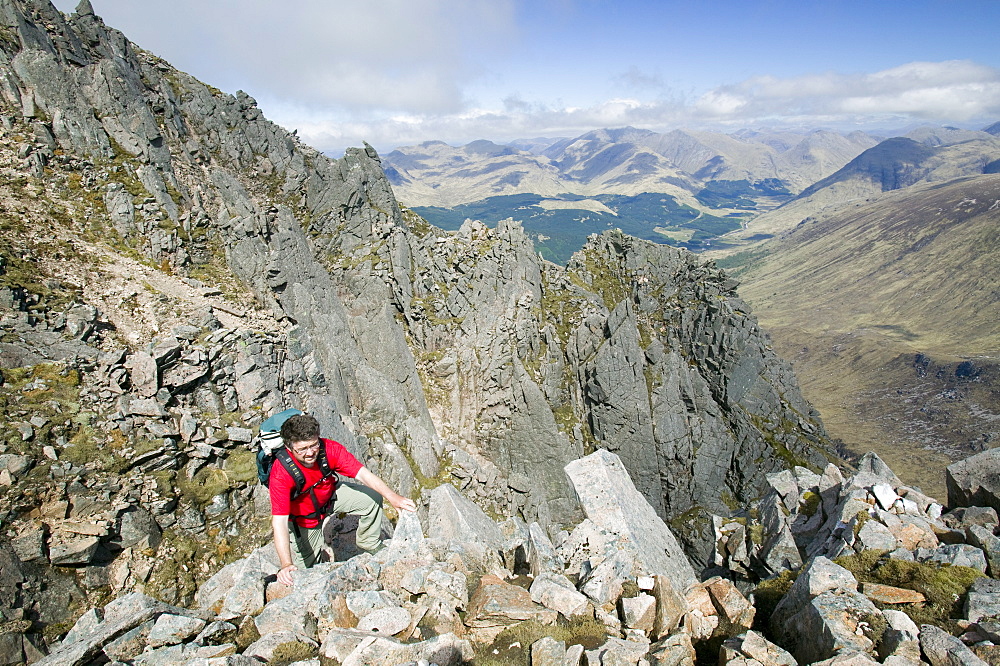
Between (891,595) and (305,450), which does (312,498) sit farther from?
(891,595)

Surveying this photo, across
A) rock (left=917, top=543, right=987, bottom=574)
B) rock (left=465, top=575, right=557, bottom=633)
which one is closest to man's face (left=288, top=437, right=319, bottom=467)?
rock (left=465, top=575, right=557, bottom=633)

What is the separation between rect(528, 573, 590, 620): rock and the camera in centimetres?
1264

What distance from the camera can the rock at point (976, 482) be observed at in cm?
1563

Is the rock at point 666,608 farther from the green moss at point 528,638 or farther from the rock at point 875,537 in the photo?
the rock at point 875,537

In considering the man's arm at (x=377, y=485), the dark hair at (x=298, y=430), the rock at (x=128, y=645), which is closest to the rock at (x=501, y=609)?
the man's arm at (x=377, y=485)

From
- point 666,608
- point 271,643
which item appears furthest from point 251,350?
point 666,608

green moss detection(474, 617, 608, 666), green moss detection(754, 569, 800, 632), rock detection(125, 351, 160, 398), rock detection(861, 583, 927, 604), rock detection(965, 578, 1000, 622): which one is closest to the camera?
rock detection(965, 578, 1000, 622)

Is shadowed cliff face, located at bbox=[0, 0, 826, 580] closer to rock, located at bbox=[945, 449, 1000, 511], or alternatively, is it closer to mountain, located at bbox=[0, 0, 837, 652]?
mountain, located at bbox=[0, 0, 837, 652]

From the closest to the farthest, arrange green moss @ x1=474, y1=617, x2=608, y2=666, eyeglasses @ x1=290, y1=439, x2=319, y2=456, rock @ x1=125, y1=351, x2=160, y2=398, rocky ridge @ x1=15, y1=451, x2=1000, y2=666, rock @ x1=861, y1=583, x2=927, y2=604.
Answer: rocky ridge @ x1=15, y1=451, x2=1000, y2=666 → green moss @ x1=474, y1=617, x2=608, y2=666 → eyeglasses @ x1=290, y1=439, x2=319, y2=456 → rock @ x1=861, y1=583, x2=927, y2=604 → rock @ x1=125, y1=351, x2=160, y2=398

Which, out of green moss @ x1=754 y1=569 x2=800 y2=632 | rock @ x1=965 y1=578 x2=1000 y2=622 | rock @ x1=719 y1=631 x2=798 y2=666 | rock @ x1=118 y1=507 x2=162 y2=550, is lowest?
green moss @ x1=754 y1=569 x2=800 y2=632

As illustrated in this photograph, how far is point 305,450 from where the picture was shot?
11328mm

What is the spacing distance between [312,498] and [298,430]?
2678mm

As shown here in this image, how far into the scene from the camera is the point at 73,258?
2777cm

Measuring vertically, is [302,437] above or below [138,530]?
above
